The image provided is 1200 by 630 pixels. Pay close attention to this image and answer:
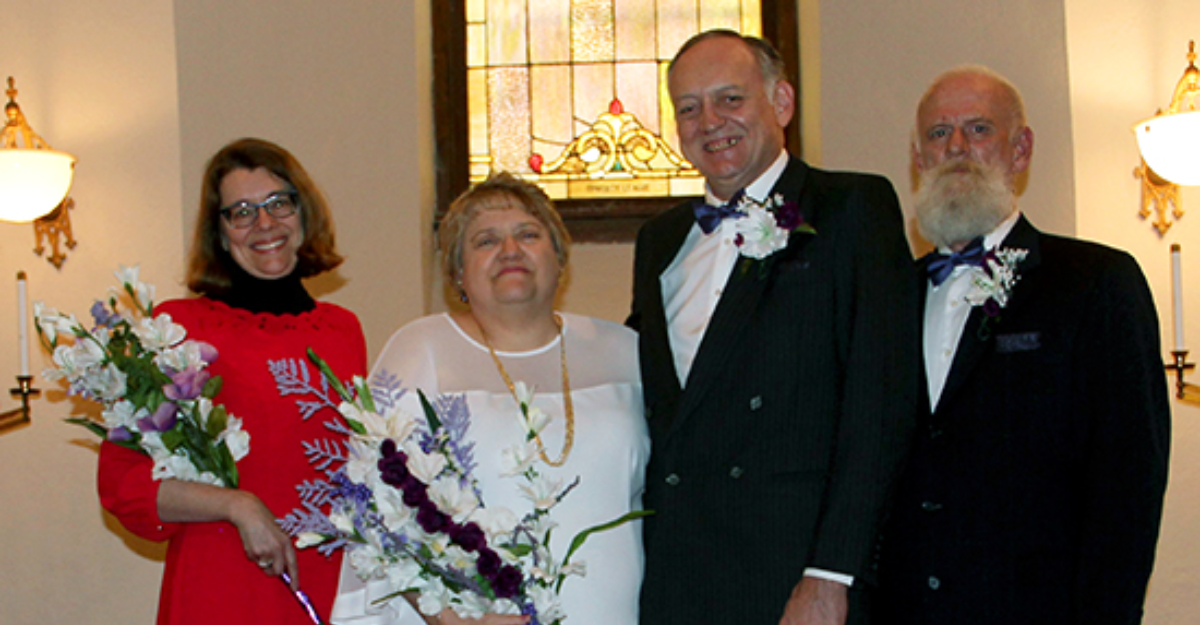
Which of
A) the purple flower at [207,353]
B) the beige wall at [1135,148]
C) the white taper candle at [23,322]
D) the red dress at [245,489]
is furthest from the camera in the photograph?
the beige wall at [1135,148]

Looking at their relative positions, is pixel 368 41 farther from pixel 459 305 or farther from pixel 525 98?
pixel 459 305

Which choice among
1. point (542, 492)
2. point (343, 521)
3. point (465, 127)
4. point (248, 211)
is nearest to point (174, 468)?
point (248, 211)

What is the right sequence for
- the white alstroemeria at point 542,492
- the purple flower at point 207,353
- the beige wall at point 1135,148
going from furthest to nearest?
the beige wall at point 1135,148 → the purple flower at point 207,353 → the white alstroemeria at point 542,492

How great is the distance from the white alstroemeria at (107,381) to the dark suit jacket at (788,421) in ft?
3.89

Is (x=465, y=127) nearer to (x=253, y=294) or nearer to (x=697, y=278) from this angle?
(x=253, y=294)

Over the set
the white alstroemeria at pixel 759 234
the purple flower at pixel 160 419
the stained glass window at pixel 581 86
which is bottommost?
the purple flower at pixel 160 419

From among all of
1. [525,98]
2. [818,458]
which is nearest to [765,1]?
[525,98]

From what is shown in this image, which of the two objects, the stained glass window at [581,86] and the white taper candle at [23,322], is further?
the stained glass window at [581,86]

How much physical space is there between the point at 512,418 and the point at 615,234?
8.80ft

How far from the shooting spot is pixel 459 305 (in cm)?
508

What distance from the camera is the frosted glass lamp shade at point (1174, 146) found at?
4465mm

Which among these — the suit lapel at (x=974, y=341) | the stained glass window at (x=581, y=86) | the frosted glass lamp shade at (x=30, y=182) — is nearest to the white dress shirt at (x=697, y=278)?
the suit lapel at (x=974, y=341)

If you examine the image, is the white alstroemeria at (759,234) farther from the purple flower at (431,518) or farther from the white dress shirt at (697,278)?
the purple flower at (431,518)

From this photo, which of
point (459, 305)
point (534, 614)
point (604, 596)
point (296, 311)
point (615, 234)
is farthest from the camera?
point (615, 234)
